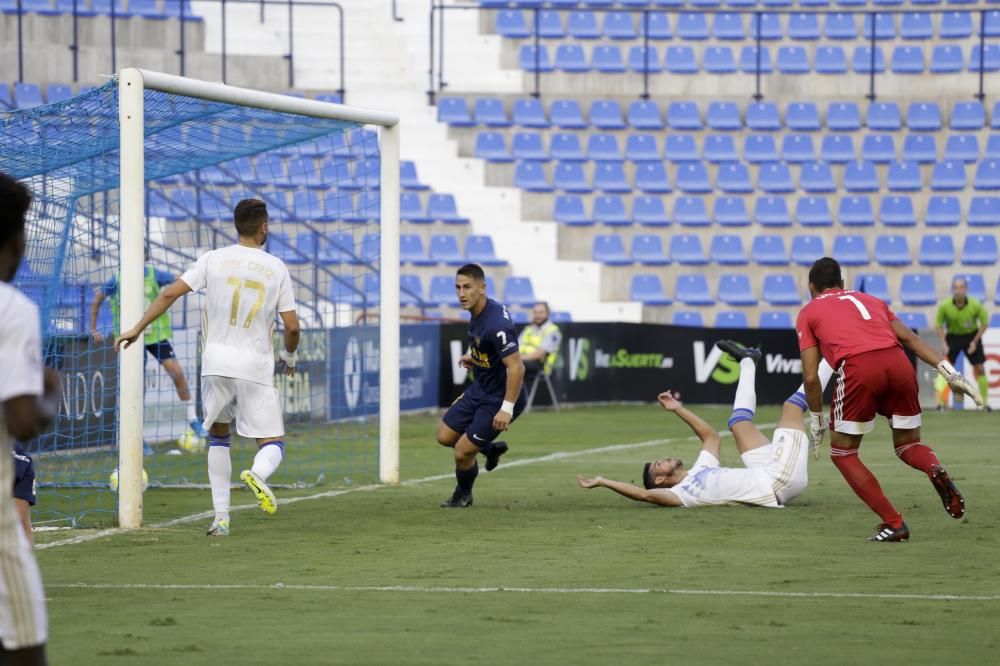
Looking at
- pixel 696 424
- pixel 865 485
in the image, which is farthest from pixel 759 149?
pixel 865 485

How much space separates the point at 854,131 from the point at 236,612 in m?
23.9

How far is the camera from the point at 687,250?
27172 mm

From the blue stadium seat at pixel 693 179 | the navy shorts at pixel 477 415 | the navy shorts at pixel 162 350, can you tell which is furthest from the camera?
the blue stadium seat at pixel 693 179

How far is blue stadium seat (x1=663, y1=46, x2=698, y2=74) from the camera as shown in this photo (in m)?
29.4

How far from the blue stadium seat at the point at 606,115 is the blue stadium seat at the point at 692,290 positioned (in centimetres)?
360

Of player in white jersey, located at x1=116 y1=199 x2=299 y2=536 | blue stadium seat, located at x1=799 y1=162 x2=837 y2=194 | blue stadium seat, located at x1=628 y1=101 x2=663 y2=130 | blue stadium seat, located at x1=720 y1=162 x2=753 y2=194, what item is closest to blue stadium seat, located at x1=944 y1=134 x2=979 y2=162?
blue stadium seat, located at x1=799 y1=162 x2=837 y2=194

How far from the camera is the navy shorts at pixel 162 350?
15.1 meters

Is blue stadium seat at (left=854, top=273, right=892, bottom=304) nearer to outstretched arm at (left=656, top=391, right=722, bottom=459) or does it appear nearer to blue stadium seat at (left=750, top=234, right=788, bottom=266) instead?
blue stadium seat at (left=750, top=234, right=788, bottom=266)

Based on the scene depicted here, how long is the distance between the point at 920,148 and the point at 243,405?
21199 millimetres

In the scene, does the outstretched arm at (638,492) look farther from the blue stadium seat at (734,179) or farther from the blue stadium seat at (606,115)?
the blue stadium seat at (606,115)

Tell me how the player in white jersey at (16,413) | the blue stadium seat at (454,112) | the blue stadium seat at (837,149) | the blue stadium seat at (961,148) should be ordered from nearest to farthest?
the player in white jersey at (16,413) < the blue stadium seat at (961,148) < the blue stadium seat at (837,149) < the blue stadium seat at (454,112)

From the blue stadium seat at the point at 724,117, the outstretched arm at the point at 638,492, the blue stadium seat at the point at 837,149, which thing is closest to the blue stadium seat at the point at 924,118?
the blue stadium seat at the point at 837,149

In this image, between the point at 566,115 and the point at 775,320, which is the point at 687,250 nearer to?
the point at 775,320

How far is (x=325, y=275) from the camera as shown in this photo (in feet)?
71.7
